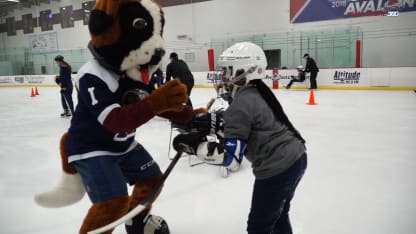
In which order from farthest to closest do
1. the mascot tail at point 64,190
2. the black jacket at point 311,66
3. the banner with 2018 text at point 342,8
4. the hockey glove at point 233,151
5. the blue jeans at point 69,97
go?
the banner with 2018 text at point 342,8 < the black jacket at point 311,66 < the blue jeans at point 69,97 < the mascot tail at point 64,190 < the hockey glove at point 233,151

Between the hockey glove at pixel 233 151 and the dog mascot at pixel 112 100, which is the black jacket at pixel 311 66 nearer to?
the dog mascot at pixel 112 100

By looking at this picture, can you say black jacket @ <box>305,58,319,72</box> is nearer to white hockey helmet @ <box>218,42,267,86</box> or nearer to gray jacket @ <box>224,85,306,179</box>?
white hockey helmet @ <box>218,42,267,86</box>

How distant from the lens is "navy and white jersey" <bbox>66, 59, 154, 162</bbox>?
1355 millimetres

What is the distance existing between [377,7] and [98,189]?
49.3 feet

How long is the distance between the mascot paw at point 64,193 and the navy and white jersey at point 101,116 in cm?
19

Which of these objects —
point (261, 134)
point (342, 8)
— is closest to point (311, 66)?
point (342, 8)

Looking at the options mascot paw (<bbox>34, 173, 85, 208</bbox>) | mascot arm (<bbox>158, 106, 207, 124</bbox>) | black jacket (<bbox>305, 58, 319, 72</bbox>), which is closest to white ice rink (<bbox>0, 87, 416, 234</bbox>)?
mascot paw (<bbox>34, 173, 85, 208</bbox>)

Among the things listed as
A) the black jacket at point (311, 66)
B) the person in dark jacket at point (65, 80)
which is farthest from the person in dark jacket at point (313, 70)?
the person in dark jacket at point (65, 80)

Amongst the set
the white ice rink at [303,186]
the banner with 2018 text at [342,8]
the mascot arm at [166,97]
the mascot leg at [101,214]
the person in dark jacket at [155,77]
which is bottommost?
the white ice rink at [303,186]

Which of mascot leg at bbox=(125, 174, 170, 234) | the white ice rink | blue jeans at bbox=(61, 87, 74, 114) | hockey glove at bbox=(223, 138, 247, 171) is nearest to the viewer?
hockey glove at bbox=(223, 138, 247, 171)

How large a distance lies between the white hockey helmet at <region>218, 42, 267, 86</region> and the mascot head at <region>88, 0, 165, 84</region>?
35cm

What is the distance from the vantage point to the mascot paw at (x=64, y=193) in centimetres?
172

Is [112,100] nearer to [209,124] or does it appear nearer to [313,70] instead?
[209,124]

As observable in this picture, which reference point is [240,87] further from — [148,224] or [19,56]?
[19,56]
